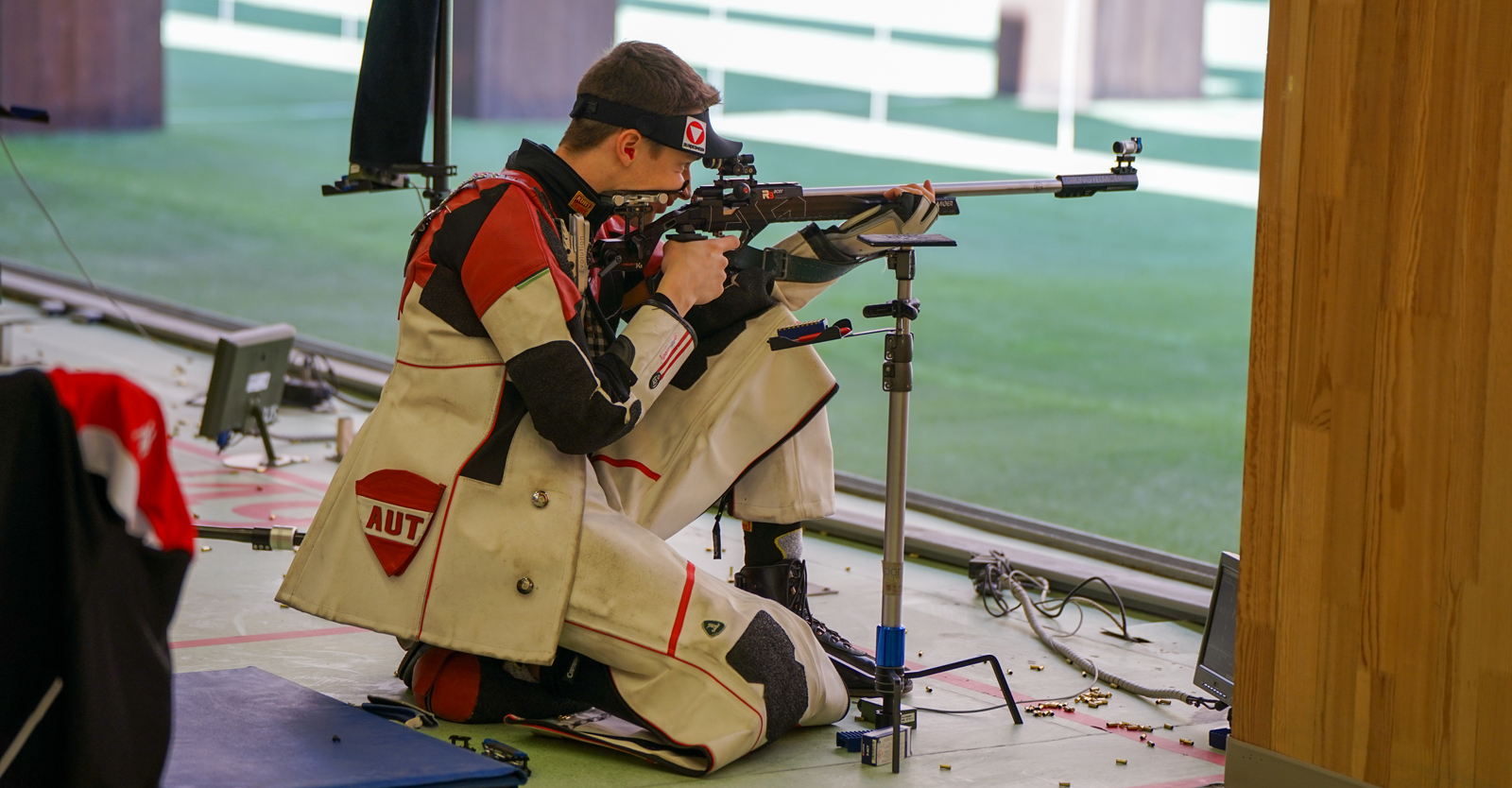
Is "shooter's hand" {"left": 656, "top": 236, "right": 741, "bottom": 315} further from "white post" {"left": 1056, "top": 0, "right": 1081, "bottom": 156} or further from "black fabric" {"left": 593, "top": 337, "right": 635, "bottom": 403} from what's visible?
"white post" {"left": 1056, "top": 0, "right": 1081, "bottom": 156}

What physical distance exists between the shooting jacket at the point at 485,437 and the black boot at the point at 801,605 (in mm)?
542

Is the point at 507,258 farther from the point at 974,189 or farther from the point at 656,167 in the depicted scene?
the point at 974,189

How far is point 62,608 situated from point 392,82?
2.99 m

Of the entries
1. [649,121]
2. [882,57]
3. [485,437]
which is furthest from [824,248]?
[882,57]

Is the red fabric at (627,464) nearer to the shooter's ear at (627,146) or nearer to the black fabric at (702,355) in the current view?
the black fabric at (702,355)

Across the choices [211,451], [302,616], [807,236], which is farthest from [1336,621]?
[211,451]

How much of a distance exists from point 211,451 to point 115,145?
1082 centimetres

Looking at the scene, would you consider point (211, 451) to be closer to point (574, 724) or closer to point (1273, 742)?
point (574, 724)

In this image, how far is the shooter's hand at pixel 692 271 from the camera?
10.3ft

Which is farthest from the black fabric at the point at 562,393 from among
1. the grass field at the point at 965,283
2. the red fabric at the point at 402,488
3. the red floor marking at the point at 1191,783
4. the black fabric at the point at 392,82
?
the grass field at the point at 965,283

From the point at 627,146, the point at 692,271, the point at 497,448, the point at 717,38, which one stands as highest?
the point at 717,38

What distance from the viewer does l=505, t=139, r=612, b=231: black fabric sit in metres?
3.10

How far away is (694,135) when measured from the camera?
314 cm

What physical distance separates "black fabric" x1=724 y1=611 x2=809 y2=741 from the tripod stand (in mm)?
165
